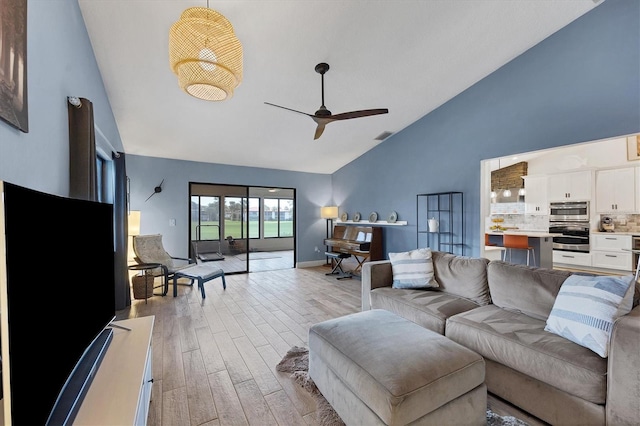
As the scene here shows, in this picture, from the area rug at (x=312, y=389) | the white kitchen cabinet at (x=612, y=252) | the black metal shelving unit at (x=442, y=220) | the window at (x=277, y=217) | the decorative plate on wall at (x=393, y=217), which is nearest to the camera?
the area rug at (x=312, y=389)

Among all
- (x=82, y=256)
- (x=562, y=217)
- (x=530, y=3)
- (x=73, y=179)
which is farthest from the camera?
(x=562, y=217)

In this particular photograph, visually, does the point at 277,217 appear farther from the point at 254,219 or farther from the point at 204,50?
the point at 204,50

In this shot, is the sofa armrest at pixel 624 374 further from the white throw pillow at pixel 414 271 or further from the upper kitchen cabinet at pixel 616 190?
the upper kitchen cabinet at pixel 616 190

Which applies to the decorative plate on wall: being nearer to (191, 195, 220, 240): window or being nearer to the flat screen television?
the flat screen television

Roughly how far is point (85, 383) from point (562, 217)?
331 inches

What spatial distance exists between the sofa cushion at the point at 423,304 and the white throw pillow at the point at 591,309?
679mm

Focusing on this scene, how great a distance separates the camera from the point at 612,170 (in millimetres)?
5555

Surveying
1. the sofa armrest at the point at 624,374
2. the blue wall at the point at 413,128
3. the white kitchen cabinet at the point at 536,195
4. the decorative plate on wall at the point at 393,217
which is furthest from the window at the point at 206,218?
the white kitchen cabinet at the point at 536,195

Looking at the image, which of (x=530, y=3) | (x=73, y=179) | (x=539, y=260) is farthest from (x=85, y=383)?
(x=539, y=260)

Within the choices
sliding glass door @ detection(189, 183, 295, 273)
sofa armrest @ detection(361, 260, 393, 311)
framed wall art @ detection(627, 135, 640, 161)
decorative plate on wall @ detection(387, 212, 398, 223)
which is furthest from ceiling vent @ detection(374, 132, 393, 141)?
framed wall art @ detection(627, 135, 640, 161)

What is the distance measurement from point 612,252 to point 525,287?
17.4 ft

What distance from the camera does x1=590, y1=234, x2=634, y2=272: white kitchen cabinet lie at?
5246 millimetres

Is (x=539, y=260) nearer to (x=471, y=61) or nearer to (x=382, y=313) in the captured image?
(x=471, y=61)

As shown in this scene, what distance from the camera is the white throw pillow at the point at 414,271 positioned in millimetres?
2932
